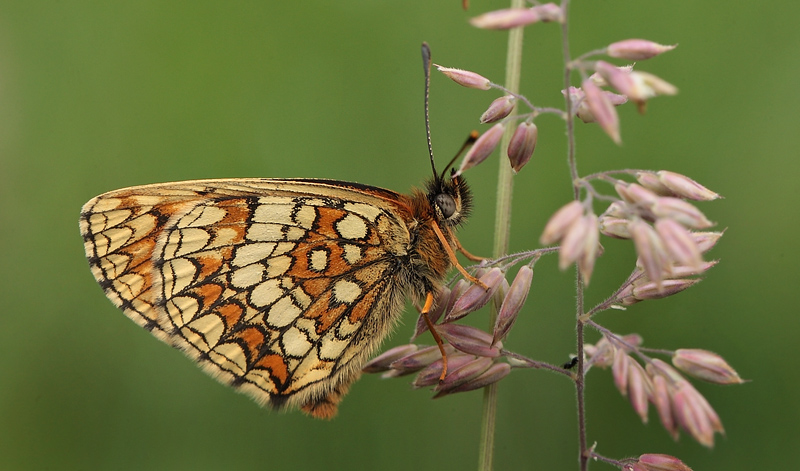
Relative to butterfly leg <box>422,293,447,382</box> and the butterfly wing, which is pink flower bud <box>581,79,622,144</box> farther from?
the butterfly wing

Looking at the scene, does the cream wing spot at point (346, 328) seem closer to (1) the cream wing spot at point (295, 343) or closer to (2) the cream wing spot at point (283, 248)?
(1) the cream wing spot at point (295, 343)

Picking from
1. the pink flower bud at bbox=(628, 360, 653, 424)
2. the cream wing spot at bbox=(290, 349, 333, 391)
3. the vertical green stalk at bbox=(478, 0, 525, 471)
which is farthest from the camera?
the cream wing spot at bbox=(290, 349, 333, 391)

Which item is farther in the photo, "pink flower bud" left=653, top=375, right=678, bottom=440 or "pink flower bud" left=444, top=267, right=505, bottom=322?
"pink flower bud" left=444, top=267, right=505, bottom=322

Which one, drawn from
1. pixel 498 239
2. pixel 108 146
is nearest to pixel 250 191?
pixel 498 239

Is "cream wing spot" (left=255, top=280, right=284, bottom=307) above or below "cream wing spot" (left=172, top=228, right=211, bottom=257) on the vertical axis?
below

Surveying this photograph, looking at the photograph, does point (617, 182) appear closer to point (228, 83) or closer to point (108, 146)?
point (228, 83)

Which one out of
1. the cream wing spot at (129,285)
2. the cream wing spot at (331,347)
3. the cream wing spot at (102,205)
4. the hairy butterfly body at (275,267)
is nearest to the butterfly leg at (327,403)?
the hairy butterfly body at (275,267)

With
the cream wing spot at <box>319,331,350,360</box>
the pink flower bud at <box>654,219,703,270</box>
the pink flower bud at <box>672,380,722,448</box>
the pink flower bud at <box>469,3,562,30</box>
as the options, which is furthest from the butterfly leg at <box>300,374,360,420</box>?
the pink flower bud at <box>469,3,562,30</box>
